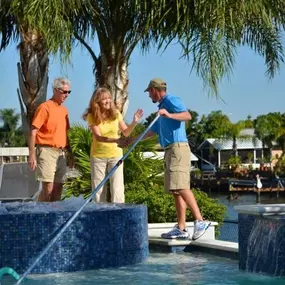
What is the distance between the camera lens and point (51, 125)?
7973 mm

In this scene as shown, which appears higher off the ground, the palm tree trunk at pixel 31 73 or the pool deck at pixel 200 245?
the palm tree trunk at pixel 31 73

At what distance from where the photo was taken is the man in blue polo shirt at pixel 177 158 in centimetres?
763

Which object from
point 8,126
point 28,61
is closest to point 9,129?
point 8,126

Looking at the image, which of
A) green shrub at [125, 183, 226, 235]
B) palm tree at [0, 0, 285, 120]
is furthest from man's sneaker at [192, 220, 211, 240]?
palm tree at [0, 0, 285, 120]

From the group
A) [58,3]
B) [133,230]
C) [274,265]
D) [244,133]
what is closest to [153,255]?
[133,230]

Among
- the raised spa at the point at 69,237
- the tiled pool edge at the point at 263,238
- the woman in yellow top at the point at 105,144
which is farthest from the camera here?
the woman in yellow top at the point at 105,144

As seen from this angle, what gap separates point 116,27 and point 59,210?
6.04 metres

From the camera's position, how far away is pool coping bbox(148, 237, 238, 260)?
284 inches

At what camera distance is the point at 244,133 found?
89.8 metres

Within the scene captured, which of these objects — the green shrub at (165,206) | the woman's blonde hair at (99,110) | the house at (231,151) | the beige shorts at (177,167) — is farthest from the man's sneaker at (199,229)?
the house at (231,151)

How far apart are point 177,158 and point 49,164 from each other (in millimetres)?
1281

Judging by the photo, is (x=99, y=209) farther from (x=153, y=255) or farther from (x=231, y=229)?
(x=231, y=229)

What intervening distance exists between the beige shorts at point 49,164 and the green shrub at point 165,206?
5.07 ft

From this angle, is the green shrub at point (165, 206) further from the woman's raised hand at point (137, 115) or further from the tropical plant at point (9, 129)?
the tropical plant at point (9, 129)
